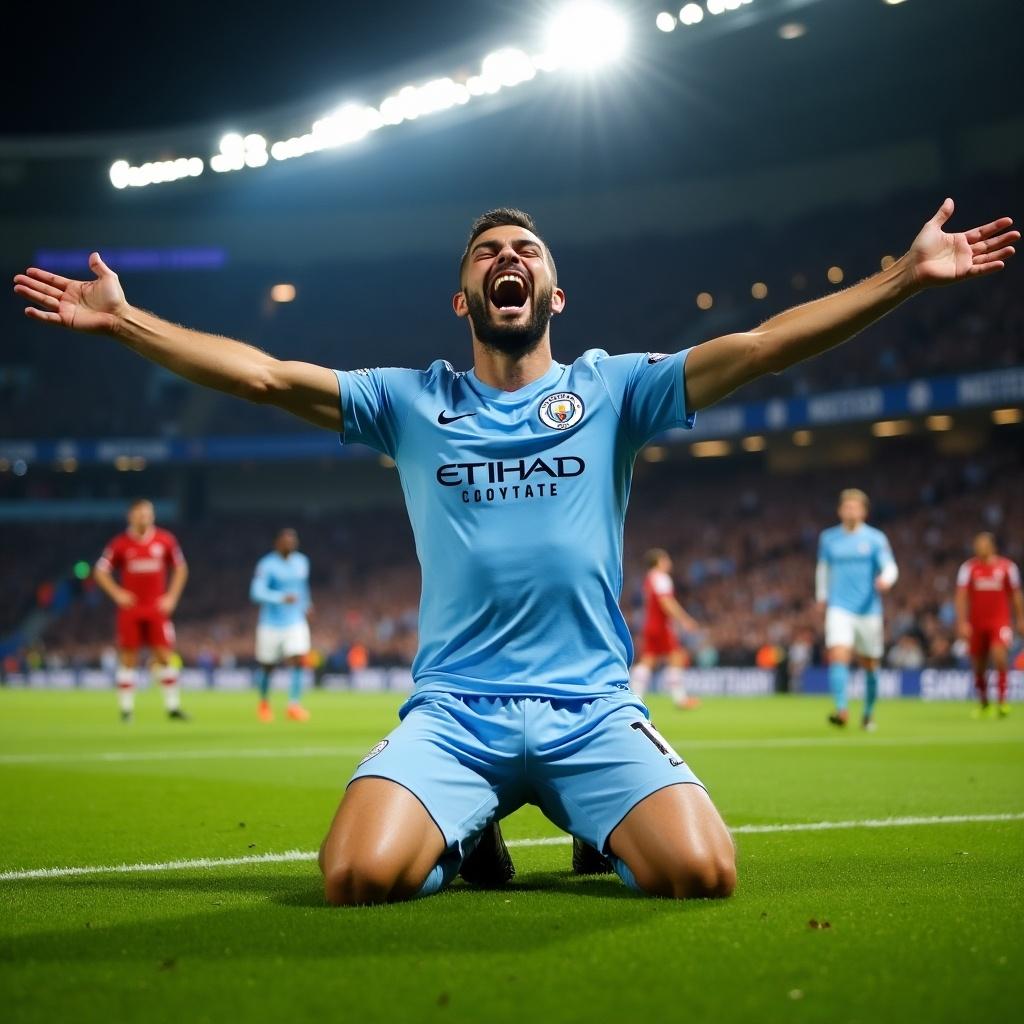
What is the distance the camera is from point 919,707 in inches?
786

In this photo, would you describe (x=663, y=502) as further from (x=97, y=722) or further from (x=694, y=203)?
(x=97, y=722)

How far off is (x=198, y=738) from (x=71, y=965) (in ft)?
34.2

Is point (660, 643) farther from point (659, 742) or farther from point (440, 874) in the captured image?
point (440, 874)

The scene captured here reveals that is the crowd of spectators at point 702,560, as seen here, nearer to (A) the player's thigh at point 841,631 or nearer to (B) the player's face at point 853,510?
(A) the player's thigh at point 841,631

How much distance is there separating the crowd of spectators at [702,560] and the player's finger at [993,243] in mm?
20960

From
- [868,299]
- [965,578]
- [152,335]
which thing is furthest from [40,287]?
[965,578]

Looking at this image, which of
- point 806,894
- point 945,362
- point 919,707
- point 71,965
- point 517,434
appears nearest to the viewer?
point 71,965

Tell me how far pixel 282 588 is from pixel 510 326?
40.6 feet

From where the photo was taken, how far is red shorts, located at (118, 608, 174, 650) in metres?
16.0

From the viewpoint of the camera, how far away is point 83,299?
447cm

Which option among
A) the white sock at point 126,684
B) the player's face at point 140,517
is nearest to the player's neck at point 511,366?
the player's face at point 140,517

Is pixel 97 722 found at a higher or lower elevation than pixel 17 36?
lower

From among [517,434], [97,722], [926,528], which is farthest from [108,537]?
[517,434]

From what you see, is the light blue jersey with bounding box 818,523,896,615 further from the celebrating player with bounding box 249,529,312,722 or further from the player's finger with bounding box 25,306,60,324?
the player's finger with bounding box 25,306,60,324
